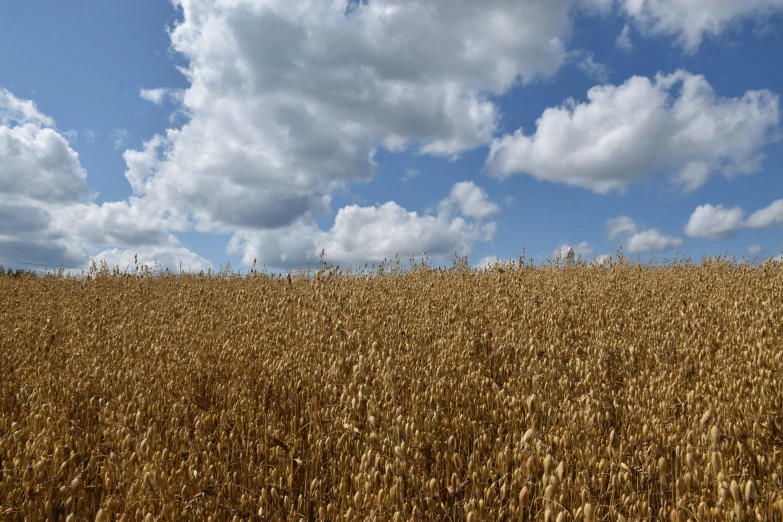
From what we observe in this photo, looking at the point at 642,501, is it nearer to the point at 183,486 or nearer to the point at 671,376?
the point at 671,376

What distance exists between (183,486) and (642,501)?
2304 millimetres

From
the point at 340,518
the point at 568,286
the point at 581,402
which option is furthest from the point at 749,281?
the point at 340,518

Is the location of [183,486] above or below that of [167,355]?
below

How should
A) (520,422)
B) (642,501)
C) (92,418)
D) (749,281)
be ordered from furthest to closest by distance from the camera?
(749,281)
(92,418)
(520,422)
(642,501)

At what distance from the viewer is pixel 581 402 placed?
347cm

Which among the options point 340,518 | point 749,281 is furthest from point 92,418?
point 749,281

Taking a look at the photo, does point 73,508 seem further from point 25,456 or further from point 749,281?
point 749,281

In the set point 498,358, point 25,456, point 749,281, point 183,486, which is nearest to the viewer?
point 183,486

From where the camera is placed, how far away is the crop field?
2.50 metres

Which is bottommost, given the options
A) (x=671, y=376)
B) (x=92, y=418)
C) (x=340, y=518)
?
(x=340, y=518)

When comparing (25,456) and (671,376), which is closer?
(25,456)

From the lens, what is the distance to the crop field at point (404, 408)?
2.50 m

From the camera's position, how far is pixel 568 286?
777 cm

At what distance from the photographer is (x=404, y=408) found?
3.47 meters
